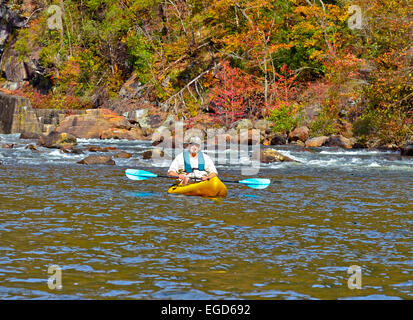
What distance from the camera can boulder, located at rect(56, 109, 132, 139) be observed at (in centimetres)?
3625

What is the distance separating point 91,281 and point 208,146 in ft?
79.2

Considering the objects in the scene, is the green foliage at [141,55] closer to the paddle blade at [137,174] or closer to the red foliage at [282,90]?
the red foliage at [282,90]

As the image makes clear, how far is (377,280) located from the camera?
21.2ft

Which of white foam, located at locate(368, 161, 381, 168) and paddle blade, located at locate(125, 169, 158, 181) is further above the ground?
paddle blade, located at locate(125, 169, 158, 181)

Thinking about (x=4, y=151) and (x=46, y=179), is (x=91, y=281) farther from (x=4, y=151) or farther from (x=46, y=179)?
(x=4, y=151)

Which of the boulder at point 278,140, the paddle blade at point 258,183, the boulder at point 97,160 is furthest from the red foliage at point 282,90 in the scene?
the paddle blade at point 258,183

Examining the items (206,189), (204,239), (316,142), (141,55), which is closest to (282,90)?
(316,142)

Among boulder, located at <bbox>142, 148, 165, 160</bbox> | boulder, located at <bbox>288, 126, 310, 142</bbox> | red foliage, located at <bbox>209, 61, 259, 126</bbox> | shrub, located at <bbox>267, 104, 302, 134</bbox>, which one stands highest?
red foliage, located at <bbox>209, 61, 259, 126</bbox>

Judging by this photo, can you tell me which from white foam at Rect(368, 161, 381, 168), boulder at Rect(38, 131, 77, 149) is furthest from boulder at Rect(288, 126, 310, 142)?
boulder at Rect(38, 131, 77, 149)

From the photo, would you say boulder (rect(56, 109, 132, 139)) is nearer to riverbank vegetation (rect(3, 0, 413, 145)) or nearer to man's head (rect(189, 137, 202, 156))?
riverbank vegetation (rect(3, 0, 413, 145))

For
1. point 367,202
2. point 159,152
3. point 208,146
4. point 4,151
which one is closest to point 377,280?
point 367,202

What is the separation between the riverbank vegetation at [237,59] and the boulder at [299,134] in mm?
562

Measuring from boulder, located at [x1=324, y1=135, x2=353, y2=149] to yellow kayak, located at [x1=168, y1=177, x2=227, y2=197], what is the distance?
16802 mm

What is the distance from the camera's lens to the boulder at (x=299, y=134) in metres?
31.2
